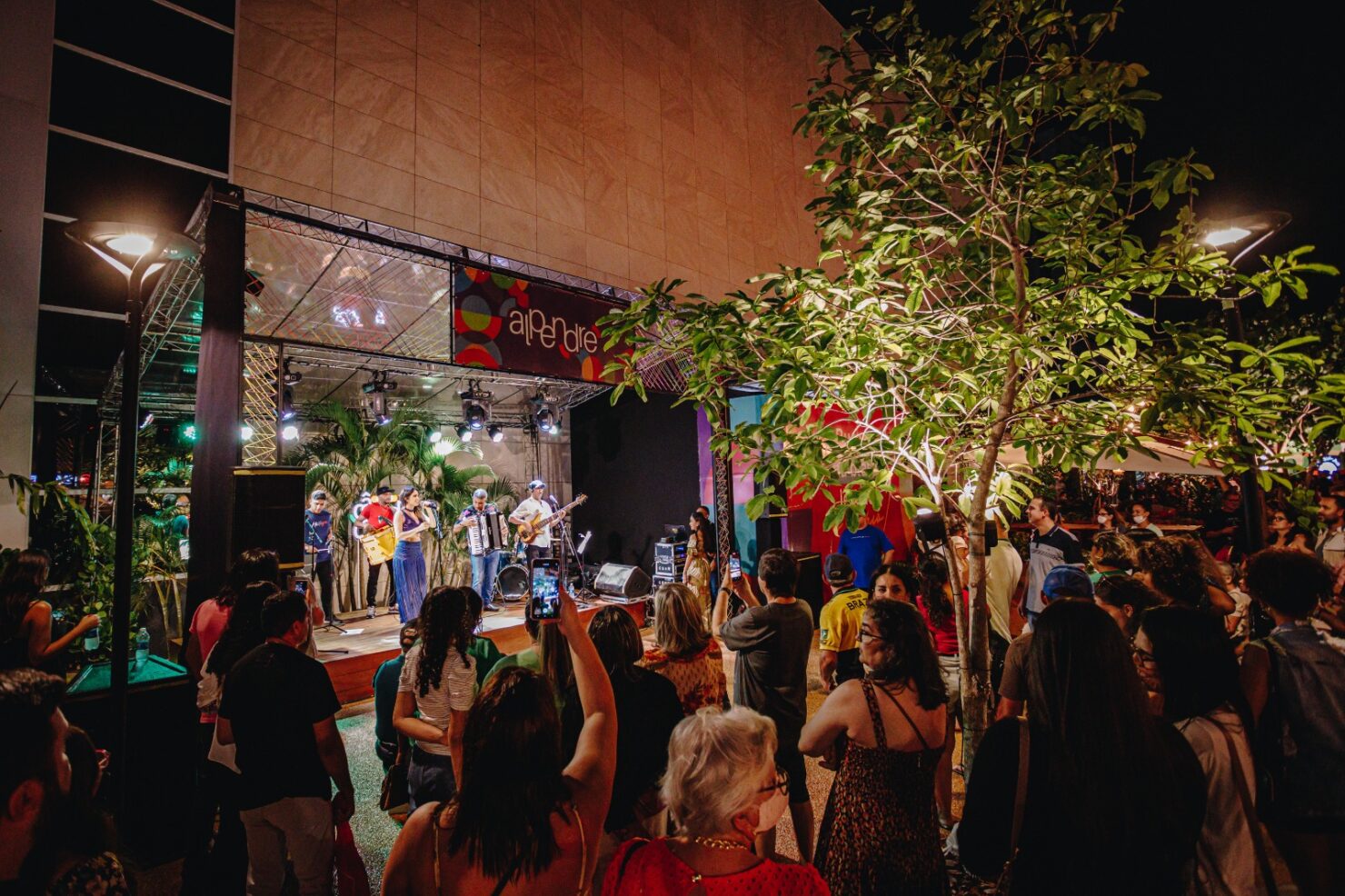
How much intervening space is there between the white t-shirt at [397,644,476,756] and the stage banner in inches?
142

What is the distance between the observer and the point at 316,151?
5.60m

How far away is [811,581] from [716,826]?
8.49m

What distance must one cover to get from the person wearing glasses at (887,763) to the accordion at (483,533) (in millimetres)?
8665

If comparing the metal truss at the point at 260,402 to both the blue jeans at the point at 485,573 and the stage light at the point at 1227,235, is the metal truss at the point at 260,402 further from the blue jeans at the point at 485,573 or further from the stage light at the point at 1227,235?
the stage light at the point at 1227,235

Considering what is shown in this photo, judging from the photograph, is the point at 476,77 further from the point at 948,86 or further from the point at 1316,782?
the point at 1316,782

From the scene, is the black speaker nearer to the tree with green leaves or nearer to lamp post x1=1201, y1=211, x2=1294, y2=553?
lamp post x1=1201, y1=211, x2=1294, y2=553

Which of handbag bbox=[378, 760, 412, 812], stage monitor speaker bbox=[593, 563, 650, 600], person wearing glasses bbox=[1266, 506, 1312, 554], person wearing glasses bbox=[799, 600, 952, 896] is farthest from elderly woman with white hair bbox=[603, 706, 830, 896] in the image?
stage monitor speaker bbox=[593, 563, 650, 600]

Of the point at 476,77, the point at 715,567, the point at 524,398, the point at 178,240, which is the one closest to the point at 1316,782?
the point at 178,240

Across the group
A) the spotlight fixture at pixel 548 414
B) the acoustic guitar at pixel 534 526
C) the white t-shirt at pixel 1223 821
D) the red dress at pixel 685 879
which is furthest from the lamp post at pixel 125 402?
the spotlight fixture at pixel 548 414

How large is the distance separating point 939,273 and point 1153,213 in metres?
15.3

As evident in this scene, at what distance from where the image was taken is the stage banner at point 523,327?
6.19 m

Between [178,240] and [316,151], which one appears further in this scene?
[316,151]

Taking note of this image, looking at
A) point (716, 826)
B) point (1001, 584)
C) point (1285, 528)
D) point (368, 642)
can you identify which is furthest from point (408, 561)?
point (1285, 528)

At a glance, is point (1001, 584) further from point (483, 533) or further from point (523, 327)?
point (483, 533)
